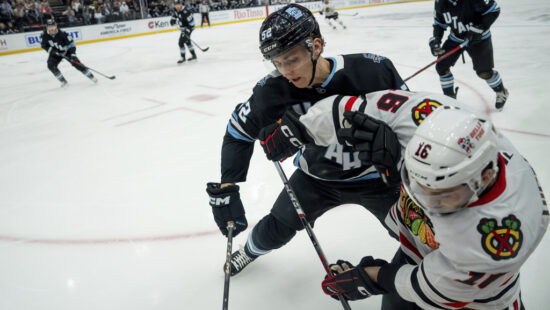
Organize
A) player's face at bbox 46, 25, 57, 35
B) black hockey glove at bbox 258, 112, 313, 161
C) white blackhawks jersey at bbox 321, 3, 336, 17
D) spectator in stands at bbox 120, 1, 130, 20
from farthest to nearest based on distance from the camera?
spectator in stands at bbox 120, 1, 130, 20
white blackhawks jersey at bbox 321, 3, 336, 17
player's face at bbox 46, 25, 57, 35
black hockey glove at bbox 258, 112, 313, 161

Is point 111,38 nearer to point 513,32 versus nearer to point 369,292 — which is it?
point 513,32

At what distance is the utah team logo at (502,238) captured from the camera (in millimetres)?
722

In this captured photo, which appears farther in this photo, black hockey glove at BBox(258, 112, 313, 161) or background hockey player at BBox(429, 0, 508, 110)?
background hockey player at BBox(429, 0, 508, 110)

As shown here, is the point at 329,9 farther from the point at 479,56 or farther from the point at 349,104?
the point at 349,104

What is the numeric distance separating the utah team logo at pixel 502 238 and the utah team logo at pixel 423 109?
296 millimetres

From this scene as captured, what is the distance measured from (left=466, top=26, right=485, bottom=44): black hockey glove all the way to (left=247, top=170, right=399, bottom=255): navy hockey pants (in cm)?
260

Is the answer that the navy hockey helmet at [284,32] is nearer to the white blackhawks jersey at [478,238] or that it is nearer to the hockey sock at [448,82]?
the white blackhawks jersey at [478,238]

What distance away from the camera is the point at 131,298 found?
173cm

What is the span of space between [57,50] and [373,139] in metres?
7.10

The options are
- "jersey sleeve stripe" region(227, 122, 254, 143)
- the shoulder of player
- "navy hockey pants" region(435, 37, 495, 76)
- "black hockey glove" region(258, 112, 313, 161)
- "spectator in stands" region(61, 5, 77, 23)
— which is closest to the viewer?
"black hockey glove" region(258, 112, 313, 161)

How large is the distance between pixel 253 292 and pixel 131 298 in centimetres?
58

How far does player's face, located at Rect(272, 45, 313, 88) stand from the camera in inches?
48.9

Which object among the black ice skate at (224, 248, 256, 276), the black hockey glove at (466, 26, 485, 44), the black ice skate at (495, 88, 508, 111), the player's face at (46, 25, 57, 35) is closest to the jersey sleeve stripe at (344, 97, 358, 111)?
the black ice skate at (224, 248, 256, 276)

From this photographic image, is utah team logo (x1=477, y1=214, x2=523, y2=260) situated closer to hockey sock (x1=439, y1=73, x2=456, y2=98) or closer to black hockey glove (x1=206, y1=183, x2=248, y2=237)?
black hockey glove (x1=206, y1=183, x2=248, y2=237)
